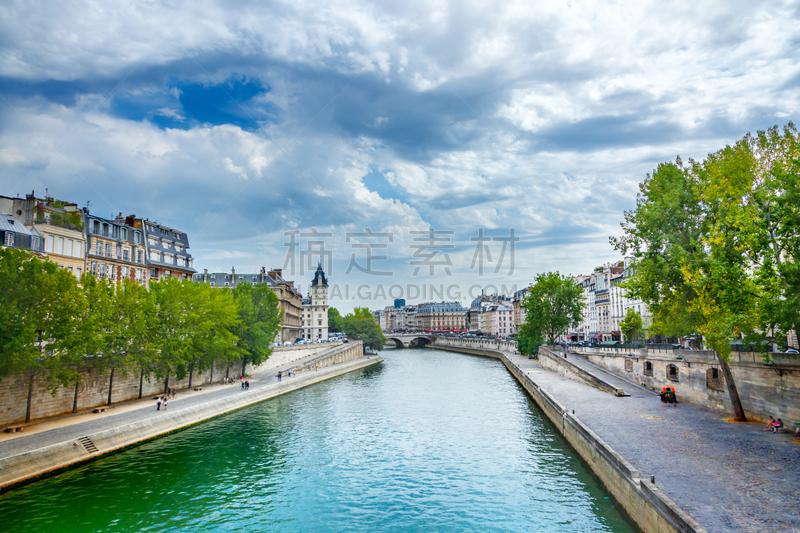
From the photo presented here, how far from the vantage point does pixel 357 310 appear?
14888 cm

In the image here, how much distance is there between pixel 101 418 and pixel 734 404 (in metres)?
36.5

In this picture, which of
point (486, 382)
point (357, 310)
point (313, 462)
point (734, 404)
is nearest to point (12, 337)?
point (313, 462)

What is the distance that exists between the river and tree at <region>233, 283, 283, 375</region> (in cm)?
1840

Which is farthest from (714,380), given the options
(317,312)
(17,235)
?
(317,312)

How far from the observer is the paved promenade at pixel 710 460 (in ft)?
47.2

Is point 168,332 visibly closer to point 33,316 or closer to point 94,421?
point 94,421

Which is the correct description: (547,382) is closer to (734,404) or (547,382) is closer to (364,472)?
(734,404)

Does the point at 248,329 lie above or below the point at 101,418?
above

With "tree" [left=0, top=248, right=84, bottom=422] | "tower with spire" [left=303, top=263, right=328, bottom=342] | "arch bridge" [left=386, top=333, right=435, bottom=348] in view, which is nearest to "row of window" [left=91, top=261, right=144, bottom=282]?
"tree" [left=0, top=248, right=84, bottom=422]

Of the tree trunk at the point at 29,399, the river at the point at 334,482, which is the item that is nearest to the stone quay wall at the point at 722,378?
the river at the point at 334,482

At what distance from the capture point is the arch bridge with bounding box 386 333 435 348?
547 ft

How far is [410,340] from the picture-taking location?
168000mm

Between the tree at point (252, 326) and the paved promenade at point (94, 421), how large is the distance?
9.38m

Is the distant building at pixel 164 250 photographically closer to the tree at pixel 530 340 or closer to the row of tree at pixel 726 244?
the row of tree at pixel 726 244
